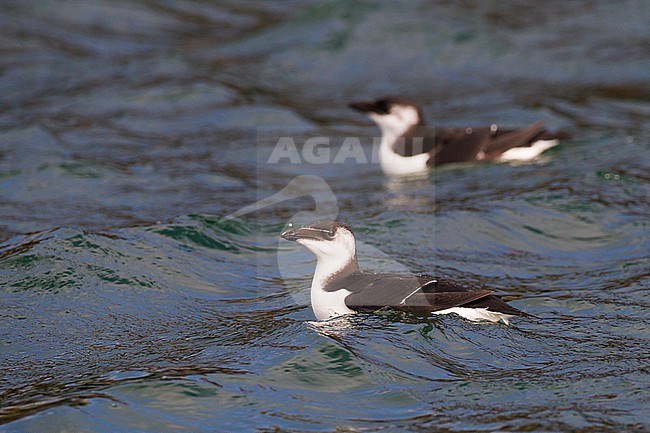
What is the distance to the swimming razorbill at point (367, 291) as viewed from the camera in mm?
5582

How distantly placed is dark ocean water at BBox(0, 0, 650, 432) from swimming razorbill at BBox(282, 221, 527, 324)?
0.12m

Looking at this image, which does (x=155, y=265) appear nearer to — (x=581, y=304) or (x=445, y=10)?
(x=581, y=304)

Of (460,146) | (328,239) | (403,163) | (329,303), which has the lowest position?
(329,303)

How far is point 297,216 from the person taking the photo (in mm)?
8820

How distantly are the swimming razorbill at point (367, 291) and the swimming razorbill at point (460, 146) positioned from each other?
4.37m

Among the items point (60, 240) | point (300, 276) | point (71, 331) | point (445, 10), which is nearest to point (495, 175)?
point (300, 276)

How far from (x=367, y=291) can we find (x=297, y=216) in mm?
3192

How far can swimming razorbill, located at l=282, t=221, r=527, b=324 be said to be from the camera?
5.58 meters

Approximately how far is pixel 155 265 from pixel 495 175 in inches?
151

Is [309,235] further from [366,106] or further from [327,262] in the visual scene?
[366,106]

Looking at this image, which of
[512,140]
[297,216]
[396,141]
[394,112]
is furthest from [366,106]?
[297,216]

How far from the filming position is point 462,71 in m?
14.3

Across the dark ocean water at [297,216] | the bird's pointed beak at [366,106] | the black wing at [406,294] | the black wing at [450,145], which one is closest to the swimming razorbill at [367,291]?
the black wing at [406,294]

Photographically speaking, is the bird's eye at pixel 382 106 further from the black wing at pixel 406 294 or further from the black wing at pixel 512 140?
the black wing at pixel 406 294
